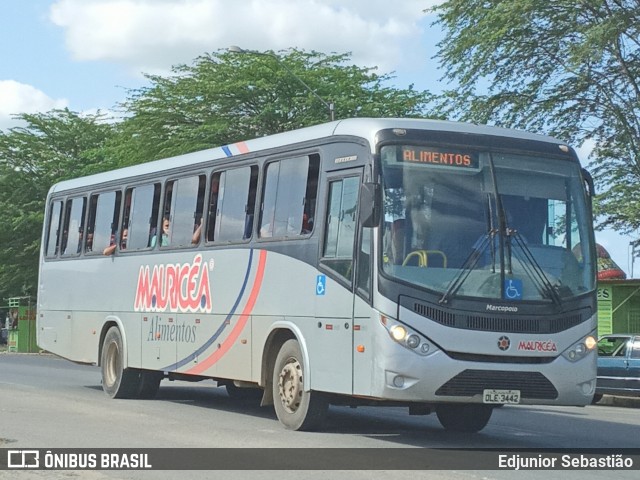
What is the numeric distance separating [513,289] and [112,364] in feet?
28.8

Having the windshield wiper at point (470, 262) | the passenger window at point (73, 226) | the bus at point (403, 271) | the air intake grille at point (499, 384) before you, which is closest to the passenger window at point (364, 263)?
the bus at point (403, 271)

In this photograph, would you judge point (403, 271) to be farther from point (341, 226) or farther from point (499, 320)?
point (341, 226)

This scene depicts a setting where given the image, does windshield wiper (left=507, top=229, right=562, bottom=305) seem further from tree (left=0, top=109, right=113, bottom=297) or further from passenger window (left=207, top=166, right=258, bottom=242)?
tree (left=0, top=109, right=113, bottom=297)

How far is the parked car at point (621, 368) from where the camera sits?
23500 mm

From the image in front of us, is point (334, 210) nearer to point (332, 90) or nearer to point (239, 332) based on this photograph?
point (239, 332)

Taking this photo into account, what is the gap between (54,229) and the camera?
22594mm

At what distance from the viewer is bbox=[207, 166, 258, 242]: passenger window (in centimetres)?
1562

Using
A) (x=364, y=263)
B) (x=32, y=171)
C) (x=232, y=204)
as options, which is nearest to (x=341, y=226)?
(x=364, y=263)

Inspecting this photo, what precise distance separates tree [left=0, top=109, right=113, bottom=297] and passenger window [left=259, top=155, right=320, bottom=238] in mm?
38362

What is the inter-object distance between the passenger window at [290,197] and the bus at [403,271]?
1.0 inches

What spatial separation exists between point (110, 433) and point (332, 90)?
30.1 metres

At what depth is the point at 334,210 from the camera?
13.5 m

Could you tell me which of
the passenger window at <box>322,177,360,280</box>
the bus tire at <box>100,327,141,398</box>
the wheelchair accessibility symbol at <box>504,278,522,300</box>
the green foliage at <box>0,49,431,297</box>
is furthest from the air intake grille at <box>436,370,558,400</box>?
the green foliage at <box>0,49,431,297</box>

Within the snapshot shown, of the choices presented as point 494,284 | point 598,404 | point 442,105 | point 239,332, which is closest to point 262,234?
point 239,332
